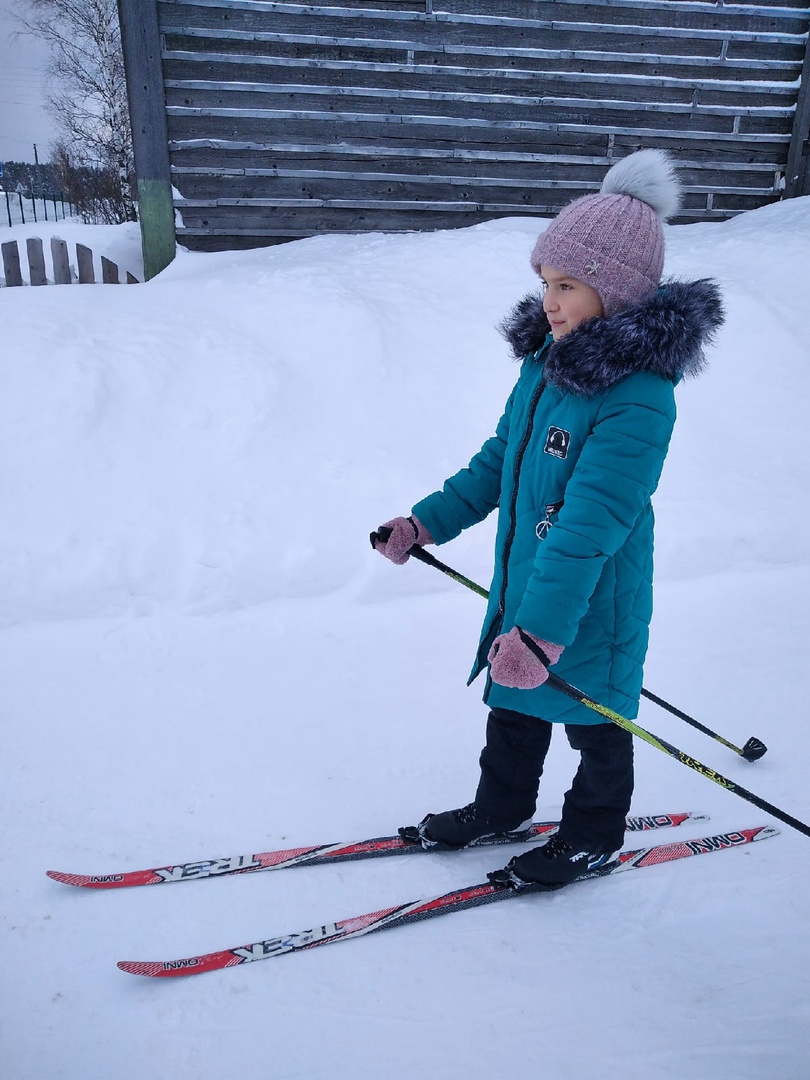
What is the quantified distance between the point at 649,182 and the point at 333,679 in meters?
2.05

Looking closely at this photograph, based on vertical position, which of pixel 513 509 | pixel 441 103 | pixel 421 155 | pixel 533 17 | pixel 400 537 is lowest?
pixel 400 537

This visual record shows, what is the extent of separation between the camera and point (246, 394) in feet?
13.2

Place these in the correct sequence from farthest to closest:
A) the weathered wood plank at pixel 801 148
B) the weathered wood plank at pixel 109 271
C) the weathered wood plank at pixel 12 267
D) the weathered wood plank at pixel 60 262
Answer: the weathered wood plank at pixel 801 148 → the weathered wood plank at pixel 109 271 → the weathered wood plank at pixel 60 262 → the weathered wood plank at pixel 12 267

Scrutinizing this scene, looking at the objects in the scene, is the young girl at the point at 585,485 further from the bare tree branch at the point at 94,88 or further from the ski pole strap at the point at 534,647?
the bare tree branch at the point at 94,88

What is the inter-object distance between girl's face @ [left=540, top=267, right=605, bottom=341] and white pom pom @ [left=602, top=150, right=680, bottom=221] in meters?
0.26

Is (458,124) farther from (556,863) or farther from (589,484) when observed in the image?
(556,863)

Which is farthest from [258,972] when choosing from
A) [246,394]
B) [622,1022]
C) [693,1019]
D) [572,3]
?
[572,3]

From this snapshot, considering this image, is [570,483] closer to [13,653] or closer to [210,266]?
[13,653]

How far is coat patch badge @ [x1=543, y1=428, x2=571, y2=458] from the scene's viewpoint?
1.72 m

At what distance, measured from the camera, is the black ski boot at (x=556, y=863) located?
1984 millimetres

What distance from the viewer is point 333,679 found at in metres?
2.91

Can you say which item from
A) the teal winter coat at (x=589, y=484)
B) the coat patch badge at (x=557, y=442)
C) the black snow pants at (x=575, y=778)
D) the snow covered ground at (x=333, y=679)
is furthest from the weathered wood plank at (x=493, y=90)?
the black snow pants at (x=575, y=778)

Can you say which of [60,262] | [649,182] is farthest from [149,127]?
[649,182]

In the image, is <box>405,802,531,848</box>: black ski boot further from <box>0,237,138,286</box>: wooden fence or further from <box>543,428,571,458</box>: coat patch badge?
<box>0,237,138,286</box>: wooden fence
